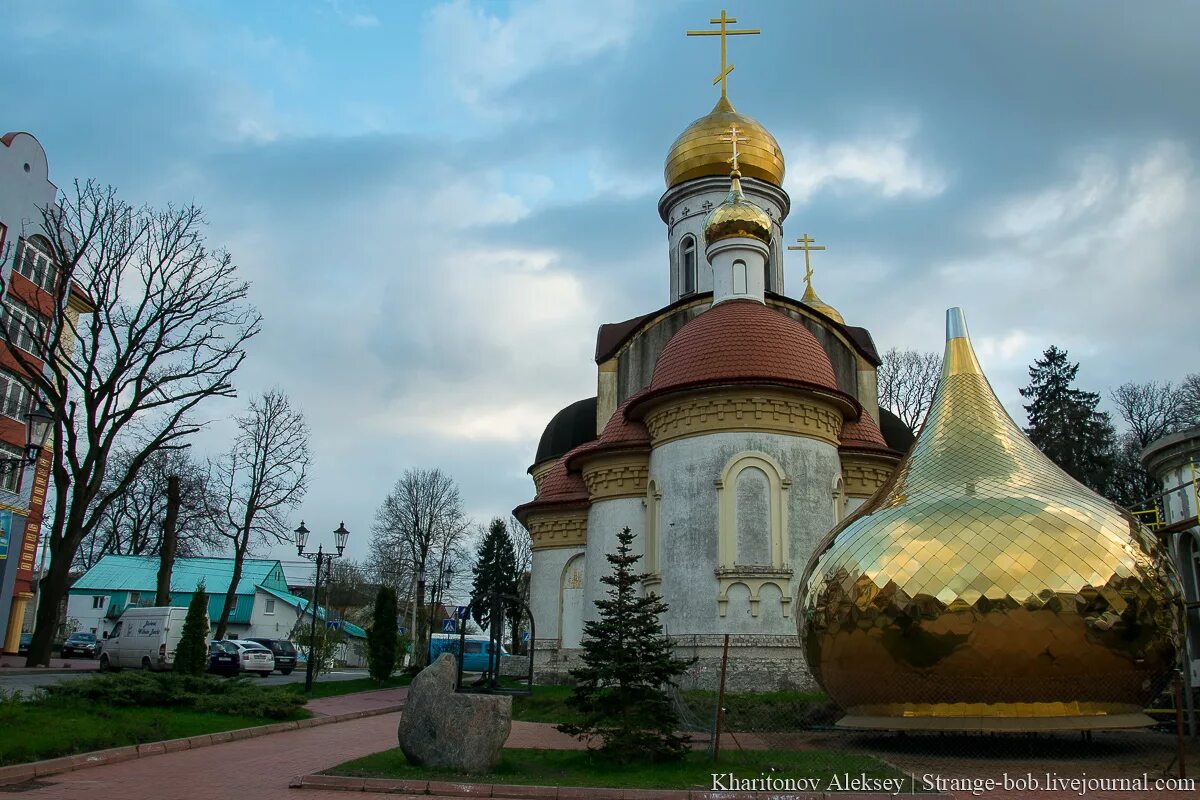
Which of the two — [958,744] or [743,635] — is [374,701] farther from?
[958,744]

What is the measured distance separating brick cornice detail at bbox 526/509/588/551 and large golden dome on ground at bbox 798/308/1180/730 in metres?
13.2

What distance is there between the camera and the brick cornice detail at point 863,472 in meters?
21.0

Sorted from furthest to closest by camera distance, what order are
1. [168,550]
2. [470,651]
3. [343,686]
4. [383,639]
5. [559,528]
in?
1. [470,651]
2. [383,639]
3. [559,528]
4. [168,550]
5. [343,686]

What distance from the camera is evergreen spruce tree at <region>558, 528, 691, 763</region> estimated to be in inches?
404

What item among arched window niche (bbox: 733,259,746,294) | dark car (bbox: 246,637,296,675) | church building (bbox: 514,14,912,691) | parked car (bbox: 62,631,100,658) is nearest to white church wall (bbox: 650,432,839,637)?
church building (bbox: 514,14,912,691)

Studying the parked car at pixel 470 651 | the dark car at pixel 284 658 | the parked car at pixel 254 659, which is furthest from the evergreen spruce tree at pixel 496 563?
the parked car at pixel 254 659

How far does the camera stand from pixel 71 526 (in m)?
18.8

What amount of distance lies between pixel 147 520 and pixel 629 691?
40923 millimetres

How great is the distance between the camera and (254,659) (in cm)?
2695

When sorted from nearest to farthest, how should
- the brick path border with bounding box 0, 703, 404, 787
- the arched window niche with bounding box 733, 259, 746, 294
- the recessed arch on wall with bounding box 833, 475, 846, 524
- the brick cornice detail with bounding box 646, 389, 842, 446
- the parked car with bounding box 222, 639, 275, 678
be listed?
the brick path border with bounding box 0, 703, 404, 787
the brick cornice detail with bounding box 646, 389, 842, 446
the recessed arch on wall with bounding box 833, 475, 846, 524
the arched window niche with bounding box 733, 259, 746, 294
the parked car with bounding box 222, 639, 275, 678

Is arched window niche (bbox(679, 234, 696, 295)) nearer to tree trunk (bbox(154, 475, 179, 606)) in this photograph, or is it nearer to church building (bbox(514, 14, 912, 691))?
church building (bbox(514, 14, 912, 691))

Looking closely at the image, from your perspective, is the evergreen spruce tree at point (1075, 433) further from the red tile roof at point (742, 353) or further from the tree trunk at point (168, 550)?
the tree trunk at point (168, 550)

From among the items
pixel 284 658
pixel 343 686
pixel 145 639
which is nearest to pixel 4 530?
pixel 145 639

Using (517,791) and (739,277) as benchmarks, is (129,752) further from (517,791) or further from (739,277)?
(739,277)
